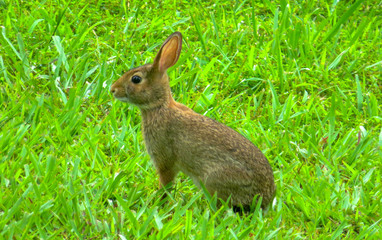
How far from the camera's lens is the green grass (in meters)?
4.84

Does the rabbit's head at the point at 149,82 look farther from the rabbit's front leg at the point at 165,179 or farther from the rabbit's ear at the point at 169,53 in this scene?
the rabbit's front leg at the point at 165,179

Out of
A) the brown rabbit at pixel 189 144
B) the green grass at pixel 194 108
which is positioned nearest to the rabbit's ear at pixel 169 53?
the brown rabbit at pixel 189 144

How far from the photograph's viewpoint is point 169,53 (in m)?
5.39

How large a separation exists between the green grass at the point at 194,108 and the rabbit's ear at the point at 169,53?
75 centimetres

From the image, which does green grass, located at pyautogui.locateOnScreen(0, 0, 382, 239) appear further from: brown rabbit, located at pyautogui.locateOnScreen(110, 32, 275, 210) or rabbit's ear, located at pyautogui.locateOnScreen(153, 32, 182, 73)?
rabbit's ear, located at pyautogui.locateOnScreen(153, 32, 182, 73)

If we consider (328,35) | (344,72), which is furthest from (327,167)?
(328,35)

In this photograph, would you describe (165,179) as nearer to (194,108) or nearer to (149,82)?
(149,82)

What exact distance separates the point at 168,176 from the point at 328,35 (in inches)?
119

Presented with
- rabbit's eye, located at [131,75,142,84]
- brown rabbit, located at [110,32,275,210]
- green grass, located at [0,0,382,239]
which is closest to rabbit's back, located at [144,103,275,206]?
brown rabbit, located at [110,32,275,210]

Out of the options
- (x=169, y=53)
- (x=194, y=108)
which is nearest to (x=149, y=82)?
(x=169, y=53)

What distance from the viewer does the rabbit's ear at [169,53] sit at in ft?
17.5

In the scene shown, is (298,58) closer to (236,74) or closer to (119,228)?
(236,74)

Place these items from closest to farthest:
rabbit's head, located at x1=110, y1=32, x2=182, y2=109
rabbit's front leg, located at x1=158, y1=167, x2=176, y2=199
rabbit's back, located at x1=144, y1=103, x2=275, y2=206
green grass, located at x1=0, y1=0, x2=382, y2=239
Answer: green grass, located at x1=0, y1=0, x2=382, y2=239, rabbit's back, located at x1=144, y1=103, x2=275, y2=206, rabbit's front leg, located at x1=158, y1=167, x2=176, y2=199, rabbit's head, located at x1=110, y1=32, x2=182, y2=109

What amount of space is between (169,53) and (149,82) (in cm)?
27
